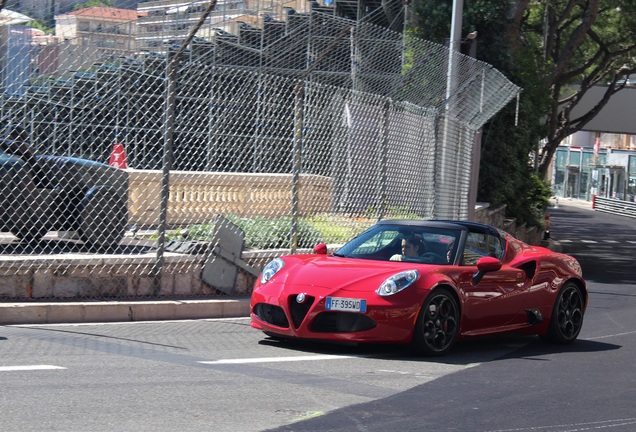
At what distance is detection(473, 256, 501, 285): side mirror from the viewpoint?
851 centimetres

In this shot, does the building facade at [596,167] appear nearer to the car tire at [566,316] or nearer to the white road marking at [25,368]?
the car tire at [566,316]

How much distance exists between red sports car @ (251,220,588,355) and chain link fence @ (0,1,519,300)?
205 centimetres

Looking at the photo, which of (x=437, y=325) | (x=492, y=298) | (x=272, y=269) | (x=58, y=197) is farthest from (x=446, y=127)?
(x=437, y=325)

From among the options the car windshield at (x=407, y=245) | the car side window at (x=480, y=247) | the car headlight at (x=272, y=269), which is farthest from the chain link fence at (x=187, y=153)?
the car side window at (x=480, y=247)

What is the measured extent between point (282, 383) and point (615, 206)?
6618 centimetres

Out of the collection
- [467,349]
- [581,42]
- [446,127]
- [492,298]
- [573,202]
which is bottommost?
[573,202]

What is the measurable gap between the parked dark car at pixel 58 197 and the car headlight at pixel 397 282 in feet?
11.6

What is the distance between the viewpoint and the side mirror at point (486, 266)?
8.51 meters

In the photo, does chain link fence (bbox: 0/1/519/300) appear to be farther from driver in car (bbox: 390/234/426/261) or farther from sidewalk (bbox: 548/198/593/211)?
sidewalk (bbox: 548/198/593/211)

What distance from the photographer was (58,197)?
1005cm

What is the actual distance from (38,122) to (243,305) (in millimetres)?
2800

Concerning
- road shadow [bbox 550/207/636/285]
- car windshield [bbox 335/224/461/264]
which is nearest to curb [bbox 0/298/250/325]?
car windshield [bbox 335/224/461/264]

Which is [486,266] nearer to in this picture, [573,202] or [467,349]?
[467,349]

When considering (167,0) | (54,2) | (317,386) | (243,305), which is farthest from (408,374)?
(167,0)
